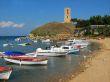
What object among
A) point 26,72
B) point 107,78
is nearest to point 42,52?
Answer: point 26,72

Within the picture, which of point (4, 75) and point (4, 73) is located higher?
point (4, 73)

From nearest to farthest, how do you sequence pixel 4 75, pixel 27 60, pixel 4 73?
pixel 4 73 < pixel 4 75 < pixel 27 60

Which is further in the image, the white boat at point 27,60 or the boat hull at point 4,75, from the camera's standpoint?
the white boat at point 27,60

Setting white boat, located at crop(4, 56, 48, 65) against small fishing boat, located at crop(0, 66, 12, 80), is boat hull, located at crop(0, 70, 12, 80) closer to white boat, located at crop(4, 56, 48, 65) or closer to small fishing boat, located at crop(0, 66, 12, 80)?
small fishing boat, located at crop(0, 66, 12, 80)

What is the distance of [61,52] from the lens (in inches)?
2066

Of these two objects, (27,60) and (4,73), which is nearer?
(4,73)

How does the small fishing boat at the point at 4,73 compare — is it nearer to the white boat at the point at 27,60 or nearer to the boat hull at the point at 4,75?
the boat hull at the point at 4,75

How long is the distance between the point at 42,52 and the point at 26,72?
19276 millimetres

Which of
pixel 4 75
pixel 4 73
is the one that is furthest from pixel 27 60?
pixel 4 73

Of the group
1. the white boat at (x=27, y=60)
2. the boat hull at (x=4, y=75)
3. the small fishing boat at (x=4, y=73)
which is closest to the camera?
the small fishing boat at (x=4, y=73)

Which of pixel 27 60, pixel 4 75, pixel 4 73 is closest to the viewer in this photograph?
pixel 4 73

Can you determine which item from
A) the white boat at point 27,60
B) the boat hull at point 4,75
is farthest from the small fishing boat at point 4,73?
the white boat at point 27,60

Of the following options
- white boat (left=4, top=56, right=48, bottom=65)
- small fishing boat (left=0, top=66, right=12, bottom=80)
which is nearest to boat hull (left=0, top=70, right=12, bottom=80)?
small fishing boat (left=0, top=66, right=12, bottom=80)

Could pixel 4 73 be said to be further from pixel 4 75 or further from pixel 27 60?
pixel 27 60
